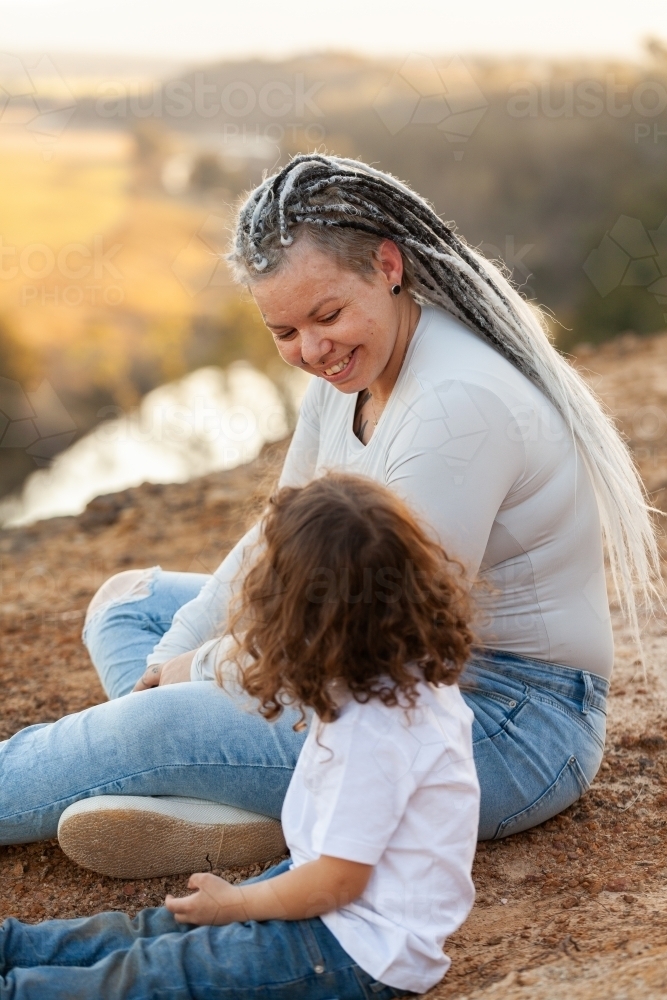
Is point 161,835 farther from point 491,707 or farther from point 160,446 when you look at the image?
point 160,446

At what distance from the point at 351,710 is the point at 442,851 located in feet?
0.74

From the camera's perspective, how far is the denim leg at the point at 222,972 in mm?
1336

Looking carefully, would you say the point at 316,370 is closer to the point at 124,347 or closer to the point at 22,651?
the point at 22,651

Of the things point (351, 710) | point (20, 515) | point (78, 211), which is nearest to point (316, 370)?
point (351, 710)

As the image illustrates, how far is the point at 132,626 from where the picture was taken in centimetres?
223

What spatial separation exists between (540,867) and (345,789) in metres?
0.71

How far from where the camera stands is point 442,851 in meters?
1.32

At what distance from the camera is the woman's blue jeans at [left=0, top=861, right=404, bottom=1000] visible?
1.34m

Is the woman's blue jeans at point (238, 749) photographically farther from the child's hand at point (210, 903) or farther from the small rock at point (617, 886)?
the child's hand at point (210, 903)

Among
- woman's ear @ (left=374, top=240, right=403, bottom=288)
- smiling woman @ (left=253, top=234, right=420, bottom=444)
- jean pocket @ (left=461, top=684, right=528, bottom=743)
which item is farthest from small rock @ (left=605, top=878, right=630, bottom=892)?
woman's ear @ (left=374, top=240, right=403, bottom=288)

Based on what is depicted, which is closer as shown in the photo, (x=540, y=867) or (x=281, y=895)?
(x=281, y=895)

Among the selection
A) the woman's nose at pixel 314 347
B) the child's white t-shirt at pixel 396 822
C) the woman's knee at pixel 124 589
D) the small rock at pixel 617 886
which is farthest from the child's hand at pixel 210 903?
the woman's knee at pixel 124 589

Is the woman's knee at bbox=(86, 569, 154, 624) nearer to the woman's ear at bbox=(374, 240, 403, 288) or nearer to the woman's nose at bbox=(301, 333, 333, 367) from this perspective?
the woman's nose at bbox=(301, 333, 333, 367)

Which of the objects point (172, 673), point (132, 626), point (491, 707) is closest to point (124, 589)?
point (132, 626)
